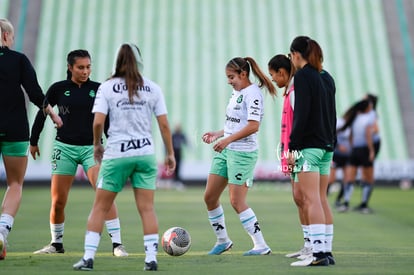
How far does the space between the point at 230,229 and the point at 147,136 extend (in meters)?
6.18

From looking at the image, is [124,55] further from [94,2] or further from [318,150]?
[94,2]

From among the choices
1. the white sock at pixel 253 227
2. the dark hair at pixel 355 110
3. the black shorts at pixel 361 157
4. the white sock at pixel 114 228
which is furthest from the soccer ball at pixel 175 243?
the black shorts at pixel 361 157

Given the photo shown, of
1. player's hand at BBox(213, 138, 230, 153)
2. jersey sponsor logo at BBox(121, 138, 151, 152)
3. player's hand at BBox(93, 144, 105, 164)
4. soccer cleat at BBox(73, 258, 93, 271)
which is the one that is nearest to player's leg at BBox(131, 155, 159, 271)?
jersey sponsor logo at BBox(121, 138, 151, 152)

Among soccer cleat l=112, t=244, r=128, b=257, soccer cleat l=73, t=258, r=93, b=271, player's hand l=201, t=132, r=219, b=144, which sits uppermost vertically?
player's hand l=201, t=132, r=219, b=144

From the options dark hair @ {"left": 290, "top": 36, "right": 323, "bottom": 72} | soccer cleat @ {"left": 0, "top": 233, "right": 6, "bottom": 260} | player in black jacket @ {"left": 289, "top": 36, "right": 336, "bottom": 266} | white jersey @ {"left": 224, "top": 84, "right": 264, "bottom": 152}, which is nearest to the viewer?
player in black jacket @ {"left": 289, "top": 36, "right": 336, "bottom": 266}

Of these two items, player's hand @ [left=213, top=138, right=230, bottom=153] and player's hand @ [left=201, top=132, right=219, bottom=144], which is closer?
player's hand @ [left=213, top=138, right=230, bottom=153]

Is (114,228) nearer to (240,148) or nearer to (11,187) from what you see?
(11,187)

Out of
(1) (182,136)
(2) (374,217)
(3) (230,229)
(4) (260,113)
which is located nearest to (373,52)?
(1) (182,136)

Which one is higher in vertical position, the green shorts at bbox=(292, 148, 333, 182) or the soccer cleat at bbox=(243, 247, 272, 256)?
the green shorts at bbox=(292, 148, 333, 182)

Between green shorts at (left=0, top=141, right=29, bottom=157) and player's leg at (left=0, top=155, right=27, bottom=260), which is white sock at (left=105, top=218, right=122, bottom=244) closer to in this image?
player's leg at (left=0, top=155, right=27, bottom=260)

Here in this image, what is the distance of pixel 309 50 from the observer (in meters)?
10.4

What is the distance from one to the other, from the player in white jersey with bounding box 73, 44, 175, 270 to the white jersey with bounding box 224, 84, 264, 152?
2031 mm

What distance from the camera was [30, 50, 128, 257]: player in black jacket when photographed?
11.5m

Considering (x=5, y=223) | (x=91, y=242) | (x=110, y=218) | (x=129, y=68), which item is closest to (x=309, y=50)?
(x=129, y=68)
